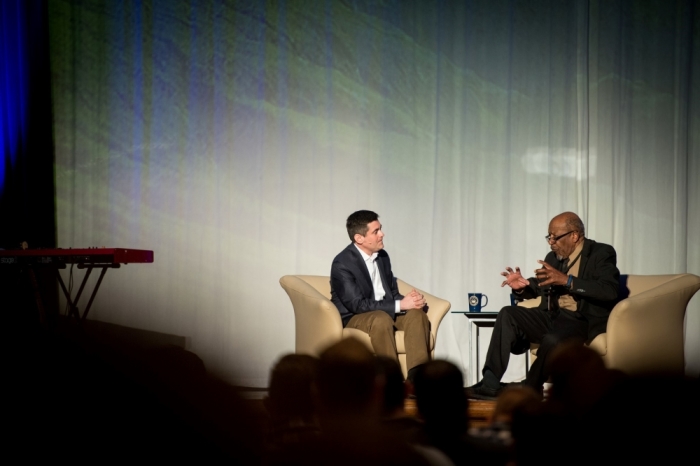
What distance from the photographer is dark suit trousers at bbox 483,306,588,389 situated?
3963mm

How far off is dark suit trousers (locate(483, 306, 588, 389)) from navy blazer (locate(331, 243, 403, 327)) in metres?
0.61

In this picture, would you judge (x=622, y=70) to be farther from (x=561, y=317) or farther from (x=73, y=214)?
(x=73, y=214)

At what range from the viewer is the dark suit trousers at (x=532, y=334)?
396cm

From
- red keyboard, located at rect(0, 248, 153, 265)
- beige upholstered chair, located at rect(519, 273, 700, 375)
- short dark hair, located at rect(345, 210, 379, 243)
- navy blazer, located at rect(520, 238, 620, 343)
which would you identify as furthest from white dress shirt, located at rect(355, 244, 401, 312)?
red keyboard, located at rect(0, 248, 153, 265)

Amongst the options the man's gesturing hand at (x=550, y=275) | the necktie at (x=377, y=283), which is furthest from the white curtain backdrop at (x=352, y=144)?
the man's gesturing hand at (x=550, y=275)

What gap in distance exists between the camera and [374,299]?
454cm

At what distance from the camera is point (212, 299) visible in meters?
5.85

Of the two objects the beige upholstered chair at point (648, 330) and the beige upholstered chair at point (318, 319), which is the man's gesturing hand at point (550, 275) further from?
the beige upholstered chair at point (318, 319)

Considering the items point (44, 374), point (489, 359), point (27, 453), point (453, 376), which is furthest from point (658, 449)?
point (489, 359)

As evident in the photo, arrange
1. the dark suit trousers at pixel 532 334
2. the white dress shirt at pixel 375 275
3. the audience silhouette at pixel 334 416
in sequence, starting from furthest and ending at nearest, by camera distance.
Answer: the white dress shirt at pixel 375 275 < the dark suit trousers at pixel 532 334 < the audience silhouette at pixel 334 416

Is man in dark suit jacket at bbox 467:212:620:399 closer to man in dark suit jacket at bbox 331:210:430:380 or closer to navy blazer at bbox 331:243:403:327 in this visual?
man in dark suit jacket at bbox 331:210:430:380

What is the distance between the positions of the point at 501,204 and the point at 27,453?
192 inches

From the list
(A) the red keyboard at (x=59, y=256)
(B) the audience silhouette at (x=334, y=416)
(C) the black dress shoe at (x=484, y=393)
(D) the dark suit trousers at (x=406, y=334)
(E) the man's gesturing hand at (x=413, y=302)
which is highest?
(A) the red keyboard at (x=59, y=256)

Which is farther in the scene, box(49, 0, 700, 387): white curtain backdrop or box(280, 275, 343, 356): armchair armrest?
box(49, 0, 700, 387): white curtain backdrop
